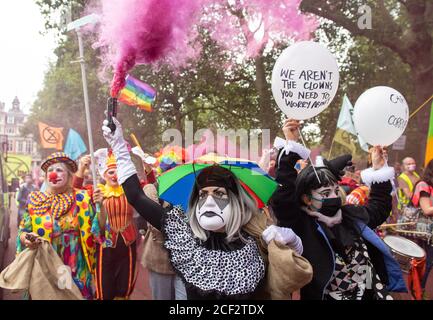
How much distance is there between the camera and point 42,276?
12.3ft

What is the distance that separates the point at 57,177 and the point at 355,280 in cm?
259

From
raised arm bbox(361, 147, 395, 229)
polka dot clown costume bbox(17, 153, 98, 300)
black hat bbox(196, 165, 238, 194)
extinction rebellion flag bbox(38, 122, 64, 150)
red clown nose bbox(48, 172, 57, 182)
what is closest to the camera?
black hat bbox(196, 165, 238, 194)

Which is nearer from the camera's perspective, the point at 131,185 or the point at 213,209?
the point at 213,209

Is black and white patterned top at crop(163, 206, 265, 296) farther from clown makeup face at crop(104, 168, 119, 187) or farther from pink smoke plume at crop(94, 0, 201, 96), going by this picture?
clown makeup face at crop(104, 168, 119, 187)

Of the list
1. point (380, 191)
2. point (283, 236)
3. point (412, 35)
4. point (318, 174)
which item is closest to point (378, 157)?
point (380, 191)

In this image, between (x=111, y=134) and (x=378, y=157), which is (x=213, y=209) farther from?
(x=378, y=157)

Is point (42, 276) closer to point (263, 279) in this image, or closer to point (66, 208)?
point (66, 208)

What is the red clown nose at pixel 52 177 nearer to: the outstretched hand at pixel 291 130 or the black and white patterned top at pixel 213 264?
the black and white patterned top at pixel 213 264

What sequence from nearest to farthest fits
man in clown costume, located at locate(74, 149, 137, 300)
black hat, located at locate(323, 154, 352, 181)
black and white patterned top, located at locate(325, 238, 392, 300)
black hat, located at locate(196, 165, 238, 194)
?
black hat, located at locate(196, 165, 238, 194) → black and white patterned top, located at locate(325, 238, 392, 300) → black hat, located at locate(323, 154, 352, 181) → man in clown costume, located at locate(74, 149, 137, 300)

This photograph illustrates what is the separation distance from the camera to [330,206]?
117 inches

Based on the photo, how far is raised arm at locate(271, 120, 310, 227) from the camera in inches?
111

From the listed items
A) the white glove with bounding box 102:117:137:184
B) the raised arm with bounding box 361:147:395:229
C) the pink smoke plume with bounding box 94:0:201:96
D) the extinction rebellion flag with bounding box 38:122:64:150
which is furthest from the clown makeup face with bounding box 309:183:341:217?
the extinction rebellion flag with bounding box 38:122:64:150

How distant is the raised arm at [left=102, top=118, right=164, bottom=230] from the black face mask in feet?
3.20

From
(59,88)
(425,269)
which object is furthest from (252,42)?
(59,88)
